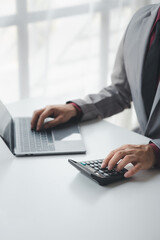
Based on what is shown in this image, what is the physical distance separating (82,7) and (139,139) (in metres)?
1.20

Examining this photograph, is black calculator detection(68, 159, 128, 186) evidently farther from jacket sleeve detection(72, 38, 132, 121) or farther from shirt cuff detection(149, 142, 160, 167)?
jacket sleeve detection(72, 38, 132, 121)

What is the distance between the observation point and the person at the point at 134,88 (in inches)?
52.5

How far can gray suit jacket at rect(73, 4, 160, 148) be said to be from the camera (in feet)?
4.57

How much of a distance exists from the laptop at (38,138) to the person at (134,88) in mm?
37

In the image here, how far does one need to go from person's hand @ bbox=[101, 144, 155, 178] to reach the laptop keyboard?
22cm

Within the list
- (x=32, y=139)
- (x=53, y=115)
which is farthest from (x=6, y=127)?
(x=53, y=115)

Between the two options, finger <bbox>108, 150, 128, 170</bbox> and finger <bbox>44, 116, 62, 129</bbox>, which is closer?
finger <bbox>108, 150, 128, 170</bbox>

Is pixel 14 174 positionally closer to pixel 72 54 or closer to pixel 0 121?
pixel 0 121

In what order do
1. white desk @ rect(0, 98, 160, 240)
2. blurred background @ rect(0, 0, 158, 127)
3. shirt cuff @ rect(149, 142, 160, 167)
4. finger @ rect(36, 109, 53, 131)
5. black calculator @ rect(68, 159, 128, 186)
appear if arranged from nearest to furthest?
white desk @ rect(0, 98, 160, 240) → black calculator @ rect(68, 159, 128, 186) → shirt cuff @ rect(149, 142, 160, 167) → finger @ rect(36, 109, 53, 131) → blurred background @ rect(0, 0, 158, 127)

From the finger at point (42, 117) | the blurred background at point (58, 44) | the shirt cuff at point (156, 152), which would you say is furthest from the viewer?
the blurred background at point (58, 44)

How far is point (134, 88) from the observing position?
145cm

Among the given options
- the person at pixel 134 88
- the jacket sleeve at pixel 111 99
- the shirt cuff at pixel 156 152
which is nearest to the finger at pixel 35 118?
the person at pixel 134 88

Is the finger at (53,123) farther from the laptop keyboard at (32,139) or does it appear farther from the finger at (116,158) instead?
the finger at (116,158)

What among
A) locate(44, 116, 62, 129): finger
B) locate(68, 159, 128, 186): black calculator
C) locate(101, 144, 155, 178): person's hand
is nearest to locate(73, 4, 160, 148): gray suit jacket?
locate(44, 116, 62, 129): finger
